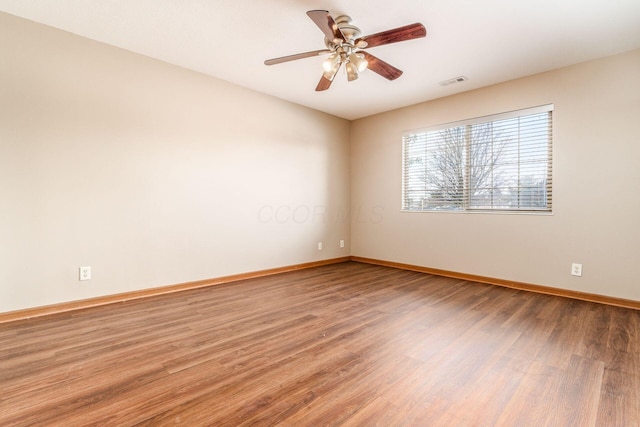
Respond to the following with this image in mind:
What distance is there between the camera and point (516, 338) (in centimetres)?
220

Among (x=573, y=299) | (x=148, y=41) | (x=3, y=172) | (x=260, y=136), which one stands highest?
(x=148, y=41)

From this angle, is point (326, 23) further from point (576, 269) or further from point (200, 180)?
point (576, 269)

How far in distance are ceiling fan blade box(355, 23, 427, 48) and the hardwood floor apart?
2.21 m

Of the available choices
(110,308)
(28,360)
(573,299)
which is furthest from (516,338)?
(110,308)

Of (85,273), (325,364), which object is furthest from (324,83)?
(85,273)

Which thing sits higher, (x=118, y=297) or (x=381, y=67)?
(x=381, y=67)

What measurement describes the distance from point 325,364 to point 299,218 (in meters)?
3.00

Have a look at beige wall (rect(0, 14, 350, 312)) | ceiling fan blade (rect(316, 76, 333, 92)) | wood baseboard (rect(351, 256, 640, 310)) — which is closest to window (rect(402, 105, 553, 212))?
wood baseboard (rect(351, 256, 640, 310))

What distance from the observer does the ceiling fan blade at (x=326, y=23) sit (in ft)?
6.47

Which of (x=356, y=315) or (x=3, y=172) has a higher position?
(x=3, y=172)

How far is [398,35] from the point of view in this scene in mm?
2199

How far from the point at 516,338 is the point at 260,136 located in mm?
3607

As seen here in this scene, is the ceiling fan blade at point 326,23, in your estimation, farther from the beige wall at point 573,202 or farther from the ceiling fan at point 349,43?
the beige wall at point 573,202

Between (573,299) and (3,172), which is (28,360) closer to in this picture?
(3,172)
